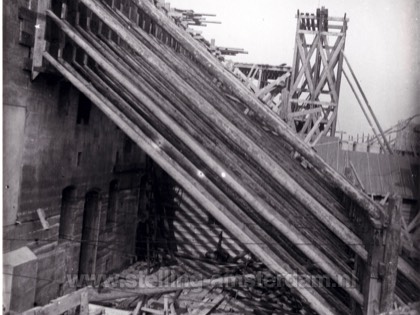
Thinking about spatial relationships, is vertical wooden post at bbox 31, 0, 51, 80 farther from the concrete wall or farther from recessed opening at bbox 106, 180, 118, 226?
recessed opening at bbox 106, 180, 118, 226

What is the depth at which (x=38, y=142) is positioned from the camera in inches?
400

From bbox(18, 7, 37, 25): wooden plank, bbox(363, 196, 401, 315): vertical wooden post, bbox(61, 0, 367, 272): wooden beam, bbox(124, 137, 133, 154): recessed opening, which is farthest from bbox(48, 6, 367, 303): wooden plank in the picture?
bbox(124, 137, 133, 154): recessed opening

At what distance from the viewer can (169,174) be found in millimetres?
7680

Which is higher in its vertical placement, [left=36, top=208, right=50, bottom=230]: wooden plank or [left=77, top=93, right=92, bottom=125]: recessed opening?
[left=77, top=93, right=92, bottom=125]: recessed opening

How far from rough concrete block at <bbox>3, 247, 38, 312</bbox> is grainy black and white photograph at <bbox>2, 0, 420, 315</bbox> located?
39 millimetres

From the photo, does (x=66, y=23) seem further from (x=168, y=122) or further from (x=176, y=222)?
(x=176, y=222)

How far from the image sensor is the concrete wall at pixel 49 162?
30.0ft

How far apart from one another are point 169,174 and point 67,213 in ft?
19.8

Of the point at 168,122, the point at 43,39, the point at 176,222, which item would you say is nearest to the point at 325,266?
the point at 168,122

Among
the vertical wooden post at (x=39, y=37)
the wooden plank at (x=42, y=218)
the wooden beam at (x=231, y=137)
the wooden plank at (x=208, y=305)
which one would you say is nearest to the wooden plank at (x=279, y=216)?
the wooden beam at (x=231, y=137)

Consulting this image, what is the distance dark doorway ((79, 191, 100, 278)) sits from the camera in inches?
554

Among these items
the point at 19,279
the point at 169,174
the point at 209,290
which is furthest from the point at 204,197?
the point at 209,290

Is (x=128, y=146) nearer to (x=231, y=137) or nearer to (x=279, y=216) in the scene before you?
(x=231, y=137)

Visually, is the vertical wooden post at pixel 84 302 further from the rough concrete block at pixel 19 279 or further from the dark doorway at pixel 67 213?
the dark doorway at pixel 67 213
